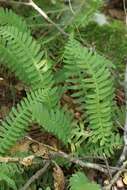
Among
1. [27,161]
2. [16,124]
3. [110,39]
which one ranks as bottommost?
[27,161]

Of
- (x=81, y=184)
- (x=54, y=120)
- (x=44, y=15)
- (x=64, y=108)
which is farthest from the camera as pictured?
(x=44, y=15)

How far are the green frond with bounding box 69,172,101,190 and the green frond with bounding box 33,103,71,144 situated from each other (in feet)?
1.02

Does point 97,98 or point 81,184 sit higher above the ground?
point 97,98

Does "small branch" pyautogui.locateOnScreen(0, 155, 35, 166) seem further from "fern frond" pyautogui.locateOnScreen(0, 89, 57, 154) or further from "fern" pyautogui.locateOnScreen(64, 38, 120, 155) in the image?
"fern" pyautogui.locateOnScreen(64, 38, 120, 155)

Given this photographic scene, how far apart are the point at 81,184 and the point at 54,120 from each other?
1.49 ft

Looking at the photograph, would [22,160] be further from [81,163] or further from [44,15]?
[44,15]

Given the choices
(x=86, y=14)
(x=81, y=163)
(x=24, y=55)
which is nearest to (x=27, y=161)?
(x=81, y=163)

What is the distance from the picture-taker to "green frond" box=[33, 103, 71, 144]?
112 inches

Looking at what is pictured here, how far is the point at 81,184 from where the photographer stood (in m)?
2.62

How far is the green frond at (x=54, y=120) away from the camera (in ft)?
9.30

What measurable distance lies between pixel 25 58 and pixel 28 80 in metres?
0.14

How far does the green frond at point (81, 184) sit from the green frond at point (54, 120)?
12.3 inches

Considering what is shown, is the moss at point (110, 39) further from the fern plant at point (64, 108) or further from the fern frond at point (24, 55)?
the fern frond at point (24, 55)

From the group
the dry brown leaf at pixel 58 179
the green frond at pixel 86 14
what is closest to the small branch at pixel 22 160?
the dry brown leaf at pixel 58 179
